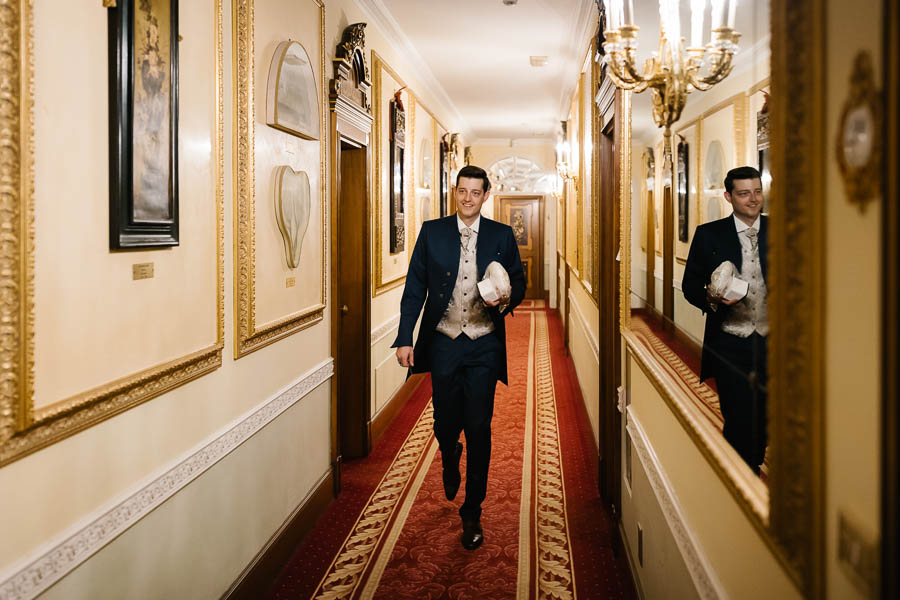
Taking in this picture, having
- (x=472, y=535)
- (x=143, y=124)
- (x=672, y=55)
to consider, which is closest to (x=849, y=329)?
(x=672, y=55)

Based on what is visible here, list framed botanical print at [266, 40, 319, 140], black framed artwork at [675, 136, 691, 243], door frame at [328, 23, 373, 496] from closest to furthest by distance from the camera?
black framed artwork at [675, 136, 691, 243]
framed botanical print at [266, 40, 319, 140]
door frame at [328, 23, 373, 496]

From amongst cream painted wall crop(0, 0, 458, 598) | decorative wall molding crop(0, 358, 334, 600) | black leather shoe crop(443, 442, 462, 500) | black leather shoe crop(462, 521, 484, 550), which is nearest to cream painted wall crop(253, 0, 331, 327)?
cream painted wall crop(0, 0, 458, 598)

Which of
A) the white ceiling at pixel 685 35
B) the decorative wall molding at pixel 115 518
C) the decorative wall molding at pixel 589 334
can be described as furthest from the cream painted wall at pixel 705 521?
the decorative wall molding at pixel 589 334

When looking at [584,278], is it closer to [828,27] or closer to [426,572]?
[426,572]

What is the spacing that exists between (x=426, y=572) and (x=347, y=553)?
0.44 m

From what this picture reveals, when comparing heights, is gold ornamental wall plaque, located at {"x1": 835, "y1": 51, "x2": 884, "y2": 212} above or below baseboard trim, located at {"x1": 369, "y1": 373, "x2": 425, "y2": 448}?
above

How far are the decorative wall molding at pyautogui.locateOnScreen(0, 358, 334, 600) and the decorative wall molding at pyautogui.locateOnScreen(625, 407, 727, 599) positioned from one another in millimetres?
1478

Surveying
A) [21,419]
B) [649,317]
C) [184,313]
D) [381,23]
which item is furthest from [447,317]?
[381,23]

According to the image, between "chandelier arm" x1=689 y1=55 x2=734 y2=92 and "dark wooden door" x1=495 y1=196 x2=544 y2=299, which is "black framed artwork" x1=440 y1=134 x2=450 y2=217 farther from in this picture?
"chandelier arm" x1=689 y1=55 x2=734 y2=92

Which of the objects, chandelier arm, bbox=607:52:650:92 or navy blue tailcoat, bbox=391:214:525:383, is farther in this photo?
navy blue tailcoat, bbox=391:214:525:383

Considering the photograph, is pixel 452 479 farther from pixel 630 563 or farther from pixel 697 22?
pixel 697 22

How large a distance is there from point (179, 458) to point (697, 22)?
2.04 m

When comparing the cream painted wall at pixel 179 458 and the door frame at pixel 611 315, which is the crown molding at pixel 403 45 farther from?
the door frame at pixel 611 315

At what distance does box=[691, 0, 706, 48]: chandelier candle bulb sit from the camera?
1.80 m
